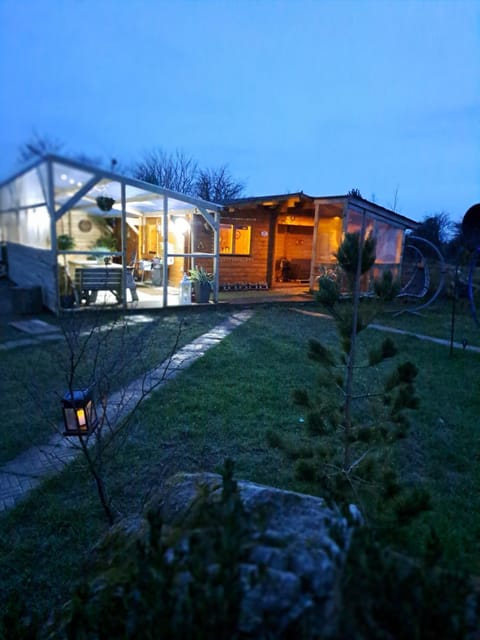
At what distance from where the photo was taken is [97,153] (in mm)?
1074

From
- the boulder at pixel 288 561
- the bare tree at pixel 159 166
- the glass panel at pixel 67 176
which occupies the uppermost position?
the bare tree at pixel 159 166

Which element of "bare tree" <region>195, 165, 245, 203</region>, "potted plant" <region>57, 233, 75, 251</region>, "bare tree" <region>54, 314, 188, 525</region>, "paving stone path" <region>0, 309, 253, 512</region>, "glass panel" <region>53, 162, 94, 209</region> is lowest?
"paving stone path" <region>0, 309, 253, 512</region>

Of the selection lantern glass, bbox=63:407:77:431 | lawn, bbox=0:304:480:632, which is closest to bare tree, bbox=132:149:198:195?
lawn, bbox=0:304:480:632

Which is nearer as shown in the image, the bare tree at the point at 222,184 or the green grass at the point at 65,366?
the green grass at the point at 65,366

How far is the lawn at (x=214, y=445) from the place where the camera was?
2.26m

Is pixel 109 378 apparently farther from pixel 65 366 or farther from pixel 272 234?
pixel 272 234

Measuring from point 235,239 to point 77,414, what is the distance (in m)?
10.5

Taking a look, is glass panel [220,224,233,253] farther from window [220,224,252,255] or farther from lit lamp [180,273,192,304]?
lit lamp [180,273,192,304]

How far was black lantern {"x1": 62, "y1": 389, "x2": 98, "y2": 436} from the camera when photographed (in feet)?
8.97

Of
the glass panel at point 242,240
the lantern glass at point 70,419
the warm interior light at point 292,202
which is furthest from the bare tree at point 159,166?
the warm interior light at point 292,202

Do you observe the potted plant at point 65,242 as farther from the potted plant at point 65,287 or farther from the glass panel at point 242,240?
the glass panel at point 242,240

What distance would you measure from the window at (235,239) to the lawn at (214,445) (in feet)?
21.2

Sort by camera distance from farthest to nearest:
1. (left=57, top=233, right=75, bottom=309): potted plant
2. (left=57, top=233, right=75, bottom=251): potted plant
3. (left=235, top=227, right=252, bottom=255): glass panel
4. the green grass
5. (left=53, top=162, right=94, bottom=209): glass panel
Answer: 1. (left=235, top=227, right=252, bottom=255): glass panel
2. (left=57, top=233, right=75, bottom=309): potted plant
3. (left=57, top=233, right=75, bottom=251): potted plant
4. the green grass
5. (left=53, top=162, right=94, bottom=209): glass panel

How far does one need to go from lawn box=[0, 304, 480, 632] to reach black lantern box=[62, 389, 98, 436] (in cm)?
45
